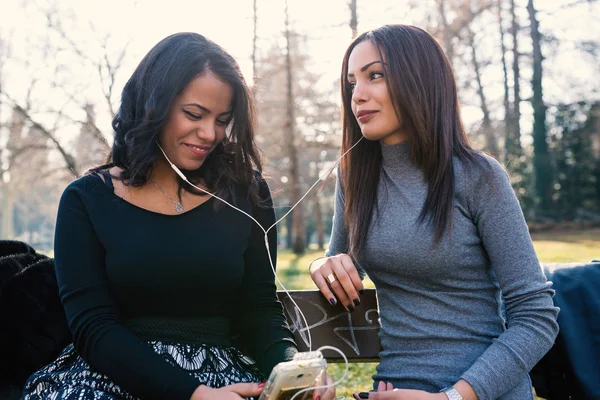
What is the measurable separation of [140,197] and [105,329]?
59 cm

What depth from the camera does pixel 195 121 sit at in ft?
8.09

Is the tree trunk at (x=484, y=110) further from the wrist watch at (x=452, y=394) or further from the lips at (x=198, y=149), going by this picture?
the wrist watch at (x=452, y=394)

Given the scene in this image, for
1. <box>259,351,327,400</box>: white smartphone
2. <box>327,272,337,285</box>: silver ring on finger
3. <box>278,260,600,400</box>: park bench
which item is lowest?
<box>278,260,600,400</box>: park bench

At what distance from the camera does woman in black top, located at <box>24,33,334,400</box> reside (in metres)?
2.12

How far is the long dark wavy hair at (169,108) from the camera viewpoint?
7.91ft

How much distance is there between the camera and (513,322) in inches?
81.8

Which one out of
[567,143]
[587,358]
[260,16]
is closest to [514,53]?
[567,143]

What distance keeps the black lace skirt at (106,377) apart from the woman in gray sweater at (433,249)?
50 cm

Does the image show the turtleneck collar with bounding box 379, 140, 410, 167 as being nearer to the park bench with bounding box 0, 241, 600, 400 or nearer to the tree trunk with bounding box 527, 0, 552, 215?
the park bench with bounding box 0, 241, 600, 400

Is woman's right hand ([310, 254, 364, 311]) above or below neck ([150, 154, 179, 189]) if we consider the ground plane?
below

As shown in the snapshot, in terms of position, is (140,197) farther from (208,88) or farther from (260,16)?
(260,16)

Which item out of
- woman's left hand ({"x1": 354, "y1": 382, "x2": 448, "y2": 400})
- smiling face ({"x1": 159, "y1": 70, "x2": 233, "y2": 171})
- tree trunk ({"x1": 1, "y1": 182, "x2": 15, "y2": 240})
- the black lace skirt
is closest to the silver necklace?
smiling face ({"x1": 159, "y1": 70, "x2": 233, "y2": 171})

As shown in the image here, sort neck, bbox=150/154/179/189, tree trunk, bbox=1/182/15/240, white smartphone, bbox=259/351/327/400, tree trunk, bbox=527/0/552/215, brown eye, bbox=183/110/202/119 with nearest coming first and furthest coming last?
white smartphone, bbox=259/351/327/400 < brown eye, bbox=183/110/202/119 < neck, bbox=150/154/179/189 < tree trunk, bbox=527/0/552/215 < tree trunk, bbox=1/182/15/240

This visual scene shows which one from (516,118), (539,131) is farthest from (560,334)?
(516,118)
